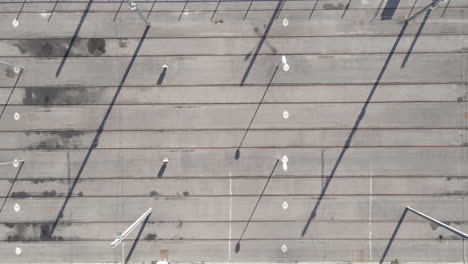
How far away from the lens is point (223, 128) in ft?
75.3

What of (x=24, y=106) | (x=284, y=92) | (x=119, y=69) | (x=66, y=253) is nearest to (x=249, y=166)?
(x=284, y=92)

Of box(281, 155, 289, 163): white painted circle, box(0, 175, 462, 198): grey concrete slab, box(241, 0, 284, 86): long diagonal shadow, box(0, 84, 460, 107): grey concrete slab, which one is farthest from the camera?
box(241, 0, 284, 86): long diagonal shadow

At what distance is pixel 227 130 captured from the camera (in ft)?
75.3

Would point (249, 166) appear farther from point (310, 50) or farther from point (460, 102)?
point (460, 102)

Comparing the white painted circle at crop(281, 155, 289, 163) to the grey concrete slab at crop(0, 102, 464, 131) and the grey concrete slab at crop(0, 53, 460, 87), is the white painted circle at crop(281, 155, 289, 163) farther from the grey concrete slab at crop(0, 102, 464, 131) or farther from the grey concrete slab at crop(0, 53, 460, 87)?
the grey concrete slab at crop(0, 53, 460, 87)

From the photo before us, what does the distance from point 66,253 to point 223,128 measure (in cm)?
1446

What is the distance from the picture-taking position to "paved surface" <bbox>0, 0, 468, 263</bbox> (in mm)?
22719

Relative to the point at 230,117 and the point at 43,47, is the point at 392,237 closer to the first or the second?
the point at 230,117

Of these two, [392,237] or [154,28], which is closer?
[392,237]

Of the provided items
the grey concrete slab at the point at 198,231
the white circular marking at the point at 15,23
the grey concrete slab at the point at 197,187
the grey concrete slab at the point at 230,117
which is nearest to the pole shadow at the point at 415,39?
the grey concrete slab at the point at 230,117

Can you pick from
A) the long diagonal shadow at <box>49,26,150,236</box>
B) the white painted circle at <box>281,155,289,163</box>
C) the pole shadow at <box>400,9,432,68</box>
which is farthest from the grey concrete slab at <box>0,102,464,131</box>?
the pole shadow at <box>400,9,432,68</box>

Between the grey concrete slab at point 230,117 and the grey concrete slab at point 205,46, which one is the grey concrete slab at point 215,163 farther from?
the grey concrete slab at point 205,46

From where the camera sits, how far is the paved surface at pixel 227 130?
22719 millimetres

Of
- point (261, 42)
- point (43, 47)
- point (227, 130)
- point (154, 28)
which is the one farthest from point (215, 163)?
point (43, 47)
